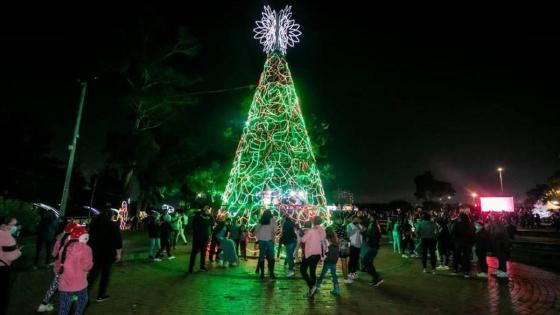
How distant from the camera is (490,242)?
11.2m

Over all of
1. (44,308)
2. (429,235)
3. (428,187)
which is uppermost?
(428,187)

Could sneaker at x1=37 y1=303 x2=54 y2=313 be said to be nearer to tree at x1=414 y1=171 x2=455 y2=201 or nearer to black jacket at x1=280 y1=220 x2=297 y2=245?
black jacket at x1=280 y1=220 x2=297 y2=245

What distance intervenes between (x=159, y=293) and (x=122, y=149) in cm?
2088

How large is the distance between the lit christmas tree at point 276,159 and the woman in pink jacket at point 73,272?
9.83 metres

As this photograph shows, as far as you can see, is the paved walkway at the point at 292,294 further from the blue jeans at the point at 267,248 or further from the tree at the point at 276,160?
the tree at the point at 276,160

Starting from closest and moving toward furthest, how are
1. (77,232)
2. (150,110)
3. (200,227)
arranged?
(77,232), (200,227), (150,110)

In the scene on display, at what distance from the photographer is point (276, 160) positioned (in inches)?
611

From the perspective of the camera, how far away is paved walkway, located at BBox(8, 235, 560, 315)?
6.91 meters

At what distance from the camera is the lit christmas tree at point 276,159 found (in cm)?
1527

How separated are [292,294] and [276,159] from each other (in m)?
7.96

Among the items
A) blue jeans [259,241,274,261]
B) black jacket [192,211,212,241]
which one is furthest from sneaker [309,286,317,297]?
black jacket [192,211,212,241]

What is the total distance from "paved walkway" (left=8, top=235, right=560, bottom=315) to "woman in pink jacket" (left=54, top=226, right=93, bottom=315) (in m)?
1.74

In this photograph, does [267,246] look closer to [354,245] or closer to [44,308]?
[354,245]

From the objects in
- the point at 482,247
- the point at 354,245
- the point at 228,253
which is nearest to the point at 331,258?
the point at 354,245
